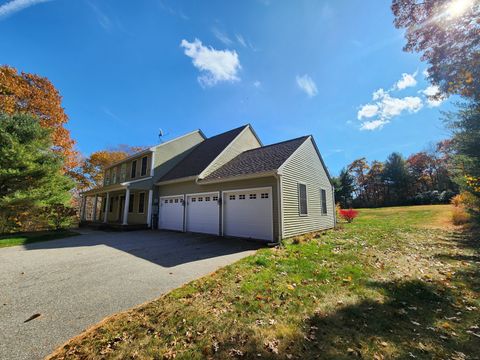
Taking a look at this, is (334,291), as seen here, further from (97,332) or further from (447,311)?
(97,332)

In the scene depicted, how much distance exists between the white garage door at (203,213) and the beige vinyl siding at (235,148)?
1.38 meters

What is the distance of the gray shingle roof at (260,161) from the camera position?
9727 millimetres

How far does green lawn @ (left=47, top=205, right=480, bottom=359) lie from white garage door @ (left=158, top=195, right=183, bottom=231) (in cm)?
822

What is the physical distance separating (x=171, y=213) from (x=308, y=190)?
846 cm

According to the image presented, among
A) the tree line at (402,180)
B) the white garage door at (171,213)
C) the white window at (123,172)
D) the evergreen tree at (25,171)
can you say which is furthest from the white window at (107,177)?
the tree line at (402,180)

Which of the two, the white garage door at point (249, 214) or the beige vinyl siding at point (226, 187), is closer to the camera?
the beige vinyl siding at point (226, 187)

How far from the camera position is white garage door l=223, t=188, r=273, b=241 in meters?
9.03

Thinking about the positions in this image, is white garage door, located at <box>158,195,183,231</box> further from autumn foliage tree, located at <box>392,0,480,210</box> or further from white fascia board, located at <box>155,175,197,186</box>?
autumn foliage tree, located at <box>392,0,480,210</box>

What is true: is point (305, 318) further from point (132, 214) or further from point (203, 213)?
point (132, 214)

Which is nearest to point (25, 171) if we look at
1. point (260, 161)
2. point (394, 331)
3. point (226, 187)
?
point (226, 187)

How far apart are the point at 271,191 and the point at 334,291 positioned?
17.3ft

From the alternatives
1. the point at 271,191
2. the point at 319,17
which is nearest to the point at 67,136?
the point at 271,191

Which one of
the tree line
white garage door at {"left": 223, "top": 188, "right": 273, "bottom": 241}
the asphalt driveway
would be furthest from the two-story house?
the tree line

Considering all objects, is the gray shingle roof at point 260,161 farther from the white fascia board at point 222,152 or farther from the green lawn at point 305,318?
the green lawn at point 305,318
